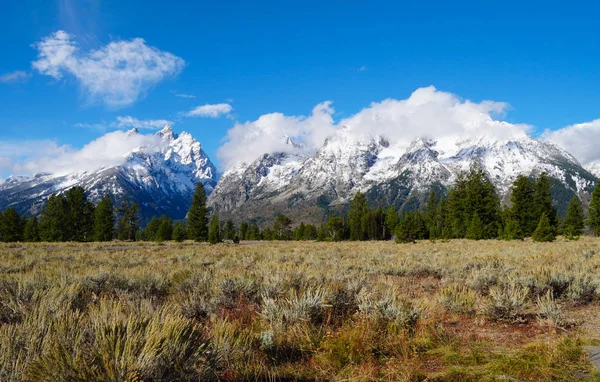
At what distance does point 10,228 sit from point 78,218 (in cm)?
1237

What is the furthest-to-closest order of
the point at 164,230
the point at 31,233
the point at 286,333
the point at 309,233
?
the point at 309,233 < the point at 164,230 < the point at 31,233 < the point at 286,333

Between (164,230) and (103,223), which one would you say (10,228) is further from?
(164,230)

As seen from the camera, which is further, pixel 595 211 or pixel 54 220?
pixel 595 211

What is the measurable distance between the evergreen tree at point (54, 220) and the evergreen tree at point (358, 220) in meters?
58.2

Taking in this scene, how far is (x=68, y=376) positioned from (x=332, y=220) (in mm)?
83048

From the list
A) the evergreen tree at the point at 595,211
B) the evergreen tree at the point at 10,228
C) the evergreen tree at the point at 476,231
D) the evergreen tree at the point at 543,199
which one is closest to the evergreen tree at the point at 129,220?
the evergreen tree at the point at 10,228

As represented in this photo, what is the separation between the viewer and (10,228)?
61.8 metres

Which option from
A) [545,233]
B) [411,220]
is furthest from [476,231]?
[545,233]

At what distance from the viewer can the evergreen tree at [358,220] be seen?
82562 mm

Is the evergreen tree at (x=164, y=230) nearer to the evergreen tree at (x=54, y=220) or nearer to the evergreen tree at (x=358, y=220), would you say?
the evergreen tree at (x=54, y=220)

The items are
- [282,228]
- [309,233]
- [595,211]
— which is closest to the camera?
[595,211]

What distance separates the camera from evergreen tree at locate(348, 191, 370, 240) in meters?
82.6

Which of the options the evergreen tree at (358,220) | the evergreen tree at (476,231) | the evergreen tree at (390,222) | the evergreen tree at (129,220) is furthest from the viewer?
the evergreen tree at (390,222)

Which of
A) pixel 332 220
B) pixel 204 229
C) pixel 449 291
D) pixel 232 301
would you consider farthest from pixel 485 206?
pixel 232 301
